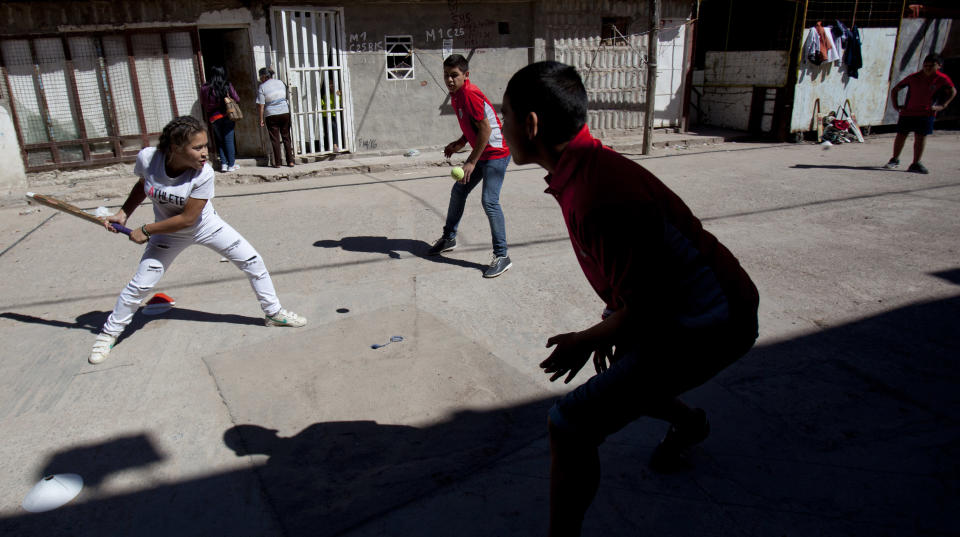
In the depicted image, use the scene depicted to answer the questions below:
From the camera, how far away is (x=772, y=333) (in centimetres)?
410

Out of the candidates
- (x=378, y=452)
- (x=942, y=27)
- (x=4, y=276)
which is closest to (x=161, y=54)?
(x=4, y=276)

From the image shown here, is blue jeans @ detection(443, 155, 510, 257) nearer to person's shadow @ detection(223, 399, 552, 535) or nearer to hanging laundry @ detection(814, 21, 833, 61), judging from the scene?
person's shadow @ detection(223, 399, 552, 535)

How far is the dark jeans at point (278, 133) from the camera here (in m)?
10.3

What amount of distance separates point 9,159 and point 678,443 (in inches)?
399

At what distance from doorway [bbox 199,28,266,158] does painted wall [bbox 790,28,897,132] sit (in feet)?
34.8

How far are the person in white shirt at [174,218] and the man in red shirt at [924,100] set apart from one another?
30.3 feet

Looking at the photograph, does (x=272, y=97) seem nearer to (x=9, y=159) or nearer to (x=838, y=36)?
(x=9, y=159)

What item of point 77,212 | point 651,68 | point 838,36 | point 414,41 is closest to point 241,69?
point 414,41

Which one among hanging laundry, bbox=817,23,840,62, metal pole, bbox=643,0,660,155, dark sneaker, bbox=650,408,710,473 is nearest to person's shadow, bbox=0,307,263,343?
dark sneaker, bbox=650,408,710,473

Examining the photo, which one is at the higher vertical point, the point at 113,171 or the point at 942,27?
the point at 942,27

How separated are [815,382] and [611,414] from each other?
205cm

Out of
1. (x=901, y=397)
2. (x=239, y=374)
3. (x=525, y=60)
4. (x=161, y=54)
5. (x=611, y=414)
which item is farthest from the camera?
(x=525, y=60)

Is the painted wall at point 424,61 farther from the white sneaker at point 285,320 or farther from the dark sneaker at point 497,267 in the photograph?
the white sneaker at point 285,320

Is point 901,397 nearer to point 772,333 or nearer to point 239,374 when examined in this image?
point 772,333
